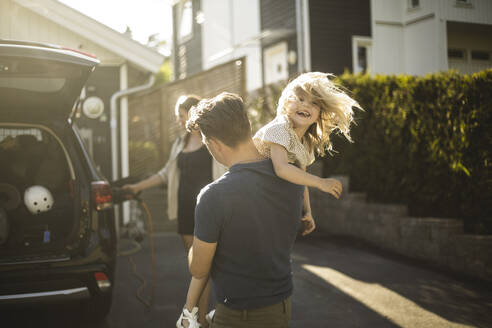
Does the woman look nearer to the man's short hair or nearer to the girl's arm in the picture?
the girl's arm

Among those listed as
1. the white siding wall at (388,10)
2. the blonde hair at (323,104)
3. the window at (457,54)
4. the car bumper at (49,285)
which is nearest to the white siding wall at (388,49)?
the white siding wall at (388,10)

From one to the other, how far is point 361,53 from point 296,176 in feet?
43.5

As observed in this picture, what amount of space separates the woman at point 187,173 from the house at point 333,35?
3.43m

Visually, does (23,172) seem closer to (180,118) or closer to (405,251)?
(180,118)

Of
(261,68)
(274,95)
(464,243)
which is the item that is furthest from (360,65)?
(464,243)

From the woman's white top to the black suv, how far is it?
1.86m

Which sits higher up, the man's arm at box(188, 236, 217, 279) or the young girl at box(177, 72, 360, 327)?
the young girl at box(177, 72, 360, 327)

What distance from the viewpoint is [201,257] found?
1896mm

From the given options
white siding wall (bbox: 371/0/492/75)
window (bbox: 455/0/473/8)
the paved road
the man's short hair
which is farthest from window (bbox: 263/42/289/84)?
the man's short hair

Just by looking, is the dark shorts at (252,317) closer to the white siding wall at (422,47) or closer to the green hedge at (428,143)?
the green hedge at (428,143)

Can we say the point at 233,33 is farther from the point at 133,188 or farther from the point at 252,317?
the point at 252,317

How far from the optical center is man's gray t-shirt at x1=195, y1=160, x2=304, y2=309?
185 centimetres

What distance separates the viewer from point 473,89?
226 inches

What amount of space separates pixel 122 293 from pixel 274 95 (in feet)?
19.0
